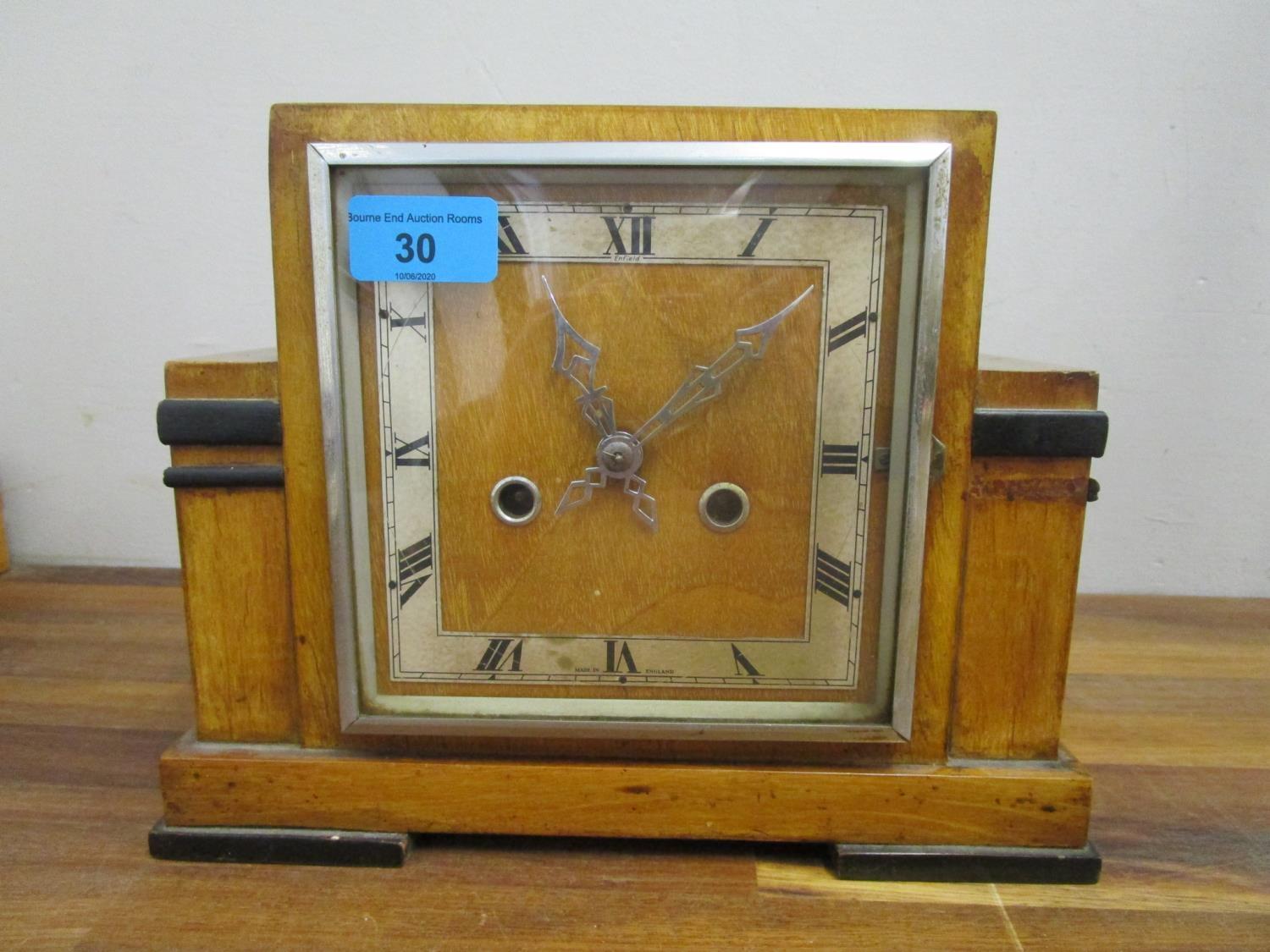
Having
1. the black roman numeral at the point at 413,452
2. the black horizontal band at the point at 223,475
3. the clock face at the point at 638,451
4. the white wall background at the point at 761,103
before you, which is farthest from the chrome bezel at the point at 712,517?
the white wall background at the point at 761,103

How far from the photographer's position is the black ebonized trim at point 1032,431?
0.70m

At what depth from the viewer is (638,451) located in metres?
0.72

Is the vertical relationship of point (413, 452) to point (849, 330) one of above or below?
below

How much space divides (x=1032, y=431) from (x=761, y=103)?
2.32ft

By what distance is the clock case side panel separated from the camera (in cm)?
67

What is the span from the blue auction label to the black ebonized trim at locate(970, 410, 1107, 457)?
415 mm

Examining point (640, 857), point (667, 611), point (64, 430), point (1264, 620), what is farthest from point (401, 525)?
point (1264, 620)

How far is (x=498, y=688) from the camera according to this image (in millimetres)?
764

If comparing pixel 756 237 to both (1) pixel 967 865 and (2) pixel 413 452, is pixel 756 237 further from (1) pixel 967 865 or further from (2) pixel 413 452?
(1) pixel 967 865

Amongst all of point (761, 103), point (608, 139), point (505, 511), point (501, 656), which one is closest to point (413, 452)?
point (505, 511)

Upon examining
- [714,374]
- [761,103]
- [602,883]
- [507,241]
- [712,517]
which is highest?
[761,103]

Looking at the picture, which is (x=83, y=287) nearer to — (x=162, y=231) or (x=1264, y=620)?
(x=162, y=231)

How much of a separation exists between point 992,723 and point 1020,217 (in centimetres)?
82

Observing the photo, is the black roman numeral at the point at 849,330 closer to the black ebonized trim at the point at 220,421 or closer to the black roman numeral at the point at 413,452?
the black roman numeral at the point at 413,452
